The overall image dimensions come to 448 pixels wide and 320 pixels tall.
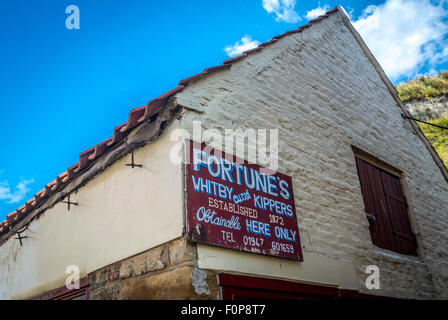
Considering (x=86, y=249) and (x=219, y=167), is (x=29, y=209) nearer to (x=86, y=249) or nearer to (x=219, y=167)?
(x=86, y=249)

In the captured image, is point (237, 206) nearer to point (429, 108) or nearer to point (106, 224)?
point (106, 224)

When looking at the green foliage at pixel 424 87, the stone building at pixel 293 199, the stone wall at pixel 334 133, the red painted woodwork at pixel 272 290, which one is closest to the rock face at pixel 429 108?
the green foliage at pixel 424 87

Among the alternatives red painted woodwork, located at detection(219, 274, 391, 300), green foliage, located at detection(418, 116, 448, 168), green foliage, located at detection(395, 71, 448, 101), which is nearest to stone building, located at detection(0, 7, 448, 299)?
red painted woodwork, located at detection(219, 274, 391, 300)

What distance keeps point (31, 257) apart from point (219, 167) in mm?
3792

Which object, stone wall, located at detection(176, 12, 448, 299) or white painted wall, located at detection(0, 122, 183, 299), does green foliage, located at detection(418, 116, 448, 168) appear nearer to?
stone wall, located at detection(176, 12, 448, 299)

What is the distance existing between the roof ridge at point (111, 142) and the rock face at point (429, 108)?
17.9 meters

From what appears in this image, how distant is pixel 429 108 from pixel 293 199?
20749 mm

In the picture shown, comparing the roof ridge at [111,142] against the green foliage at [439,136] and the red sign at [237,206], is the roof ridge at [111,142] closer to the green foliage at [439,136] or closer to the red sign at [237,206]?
the red sign at [237,206]

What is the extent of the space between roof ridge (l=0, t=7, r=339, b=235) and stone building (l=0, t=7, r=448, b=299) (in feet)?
0.07

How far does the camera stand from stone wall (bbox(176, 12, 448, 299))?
203 inches

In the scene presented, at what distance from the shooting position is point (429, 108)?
22.5 metres

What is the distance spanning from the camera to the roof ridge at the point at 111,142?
174 inches
